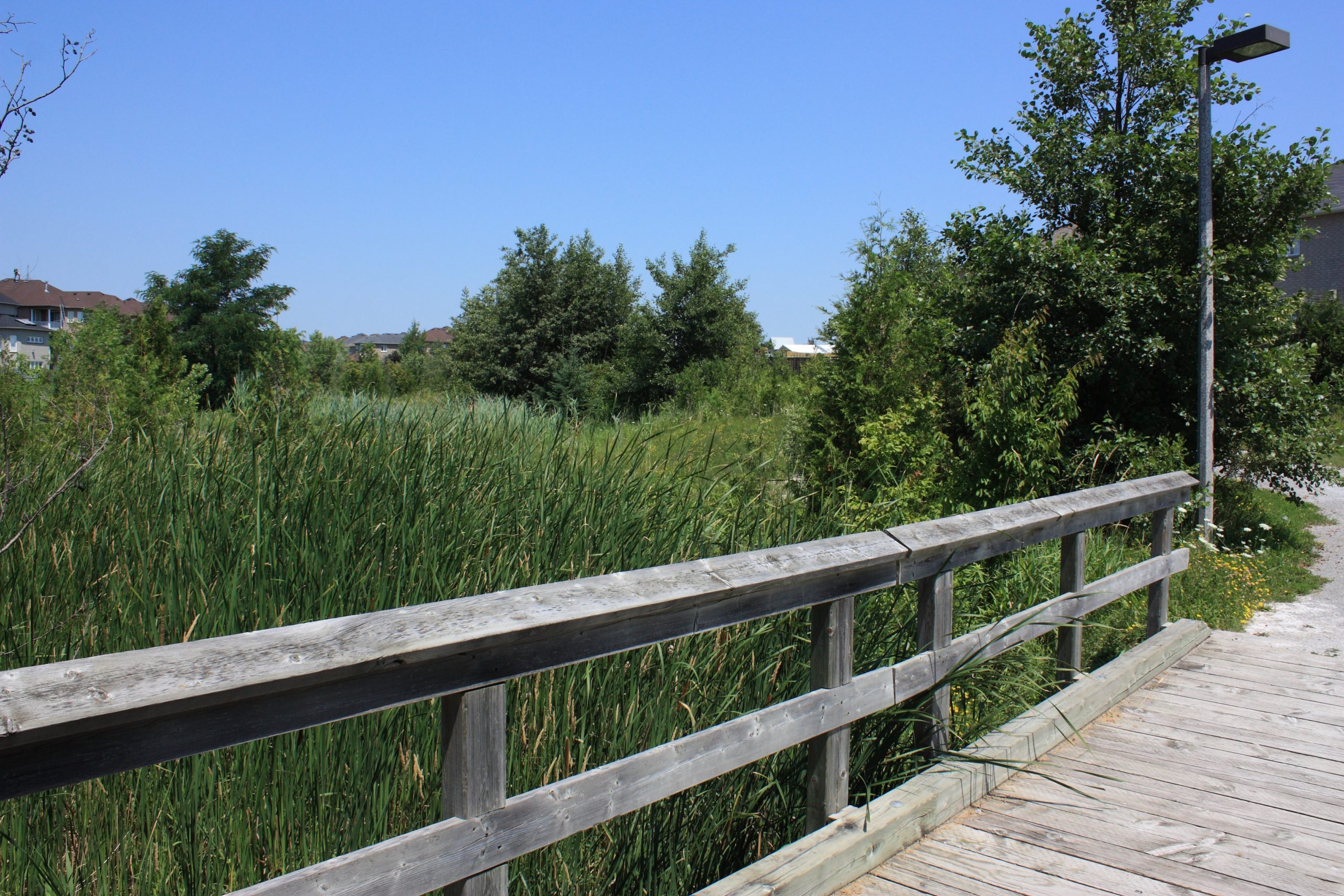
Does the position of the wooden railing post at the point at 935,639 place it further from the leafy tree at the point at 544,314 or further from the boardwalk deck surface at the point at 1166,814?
the leafy tree at the point at 544,314

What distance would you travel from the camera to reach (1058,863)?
2869mm

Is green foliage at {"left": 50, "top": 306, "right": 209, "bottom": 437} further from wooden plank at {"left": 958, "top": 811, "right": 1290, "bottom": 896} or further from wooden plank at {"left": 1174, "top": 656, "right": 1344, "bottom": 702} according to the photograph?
wooden plank at {"left": 1174, "top": 656, "right": 1344, "bottom": 702}

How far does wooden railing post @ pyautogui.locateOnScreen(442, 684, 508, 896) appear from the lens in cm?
187

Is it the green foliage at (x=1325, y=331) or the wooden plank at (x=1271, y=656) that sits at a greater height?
the green foliage at (x=1325, y=331)

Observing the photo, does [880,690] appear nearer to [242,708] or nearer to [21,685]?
[242,708]

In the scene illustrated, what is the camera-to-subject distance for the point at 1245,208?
11039 mm

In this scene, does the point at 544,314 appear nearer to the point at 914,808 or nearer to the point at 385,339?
the point at 914,808

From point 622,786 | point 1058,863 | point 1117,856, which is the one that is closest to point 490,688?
point 622,786

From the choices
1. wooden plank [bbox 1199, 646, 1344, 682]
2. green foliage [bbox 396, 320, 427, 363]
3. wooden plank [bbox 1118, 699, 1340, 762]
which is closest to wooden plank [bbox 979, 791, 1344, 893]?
wooden plank [bbox 1118, 699, 1340, 762]

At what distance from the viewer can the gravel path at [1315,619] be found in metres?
7.53

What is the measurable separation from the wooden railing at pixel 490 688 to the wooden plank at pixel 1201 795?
1.98 ft

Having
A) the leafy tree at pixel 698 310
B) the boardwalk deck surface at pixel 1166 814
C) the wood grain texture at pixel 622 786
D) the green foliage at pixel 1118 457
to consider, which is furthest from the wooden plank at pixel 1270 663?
the leafy tree at pixel 698 310

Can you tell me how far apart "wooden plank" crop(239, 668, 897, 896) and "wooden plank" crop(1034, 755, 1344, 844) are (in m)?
1.08

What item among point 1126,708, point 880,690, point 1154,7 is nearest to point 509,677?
point 880,690
